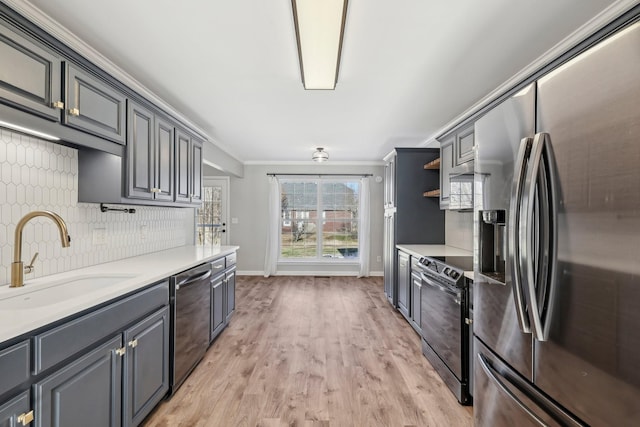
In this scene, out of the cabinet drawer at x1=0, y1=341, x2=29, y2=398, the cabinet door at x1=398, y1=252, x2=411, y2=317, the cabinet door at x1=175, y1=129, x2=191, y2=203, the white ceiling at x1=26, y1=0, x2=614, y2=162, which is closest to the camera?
the cabinet drawer at x1=0, y1=341, x2=29, y2=398

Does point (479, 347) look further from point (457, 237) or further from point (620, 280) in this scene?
point (457, 237)

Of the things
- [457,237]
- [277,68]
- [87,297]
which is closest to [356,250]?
[457,237]

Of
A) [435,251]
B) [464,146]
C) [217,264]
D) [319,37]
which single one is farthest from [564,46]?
[217,264]

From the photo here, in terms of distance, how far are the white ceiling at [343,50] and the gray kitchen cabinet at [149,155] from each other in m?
0.28

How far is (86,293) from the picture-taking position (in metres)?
1.81

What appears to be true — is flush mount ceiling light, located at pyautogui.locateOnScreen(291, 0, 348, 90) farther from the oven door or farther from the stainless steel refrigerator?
the oven door

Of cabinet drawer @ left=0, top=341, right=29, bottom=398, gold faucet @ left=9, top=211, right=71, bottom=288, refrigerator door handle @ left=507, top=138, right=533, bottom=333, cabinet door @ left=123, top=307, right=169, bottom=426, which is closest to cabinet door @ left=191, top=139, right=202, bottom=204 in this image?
cabinet door @ left=123, top=307, right=169, bottom=426

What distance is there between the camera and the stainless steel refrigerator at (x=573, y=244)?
0.80 m

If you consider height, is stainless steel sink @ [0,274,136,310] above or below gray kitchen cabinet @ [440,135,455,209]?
below

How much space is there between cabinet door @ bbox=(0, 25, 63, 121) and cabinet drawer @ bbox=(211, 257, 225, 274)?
5.35 feet

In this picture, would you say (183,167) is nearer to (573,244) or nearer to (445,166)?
(445,166)

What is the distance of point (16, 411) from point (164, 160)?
2108 millimetres

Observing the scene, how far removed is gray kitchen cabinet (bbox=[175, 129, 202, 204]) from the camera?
10.0 ft

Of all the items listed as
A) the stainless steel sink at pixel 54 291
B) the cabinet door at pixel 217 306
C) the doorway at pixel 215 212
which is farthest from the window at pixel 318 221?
the stainless steel sink at pixel 54 291
